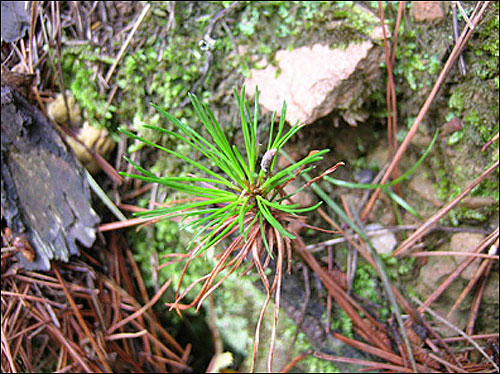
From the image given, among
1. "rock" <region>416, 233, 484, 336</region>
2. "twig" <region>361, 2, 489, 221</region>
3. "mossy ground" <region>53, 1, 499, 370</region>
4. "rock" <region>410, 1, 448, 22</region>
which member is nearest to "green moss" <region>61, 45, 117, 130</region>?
"mossy ground" <region>53, 1, 499, 370</region>

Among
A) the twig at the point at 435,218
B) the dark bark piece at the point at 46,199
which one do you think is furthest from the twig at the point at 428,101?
the dark bark piece at the point at 46,199

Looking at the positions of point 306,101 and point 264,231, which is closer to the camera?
point 264,231

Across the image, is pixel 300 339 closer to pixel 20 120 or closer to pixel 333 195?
pixel 333 195

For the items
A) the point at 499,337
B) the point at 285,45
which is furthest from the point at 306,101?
the point at 499,337

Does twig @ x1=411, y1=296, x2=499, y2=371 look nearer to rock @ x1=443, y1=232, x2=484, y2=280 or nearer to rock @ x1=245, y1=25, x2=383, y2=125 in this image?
rock @ x1=443, y1=232, x2=484, y2=280

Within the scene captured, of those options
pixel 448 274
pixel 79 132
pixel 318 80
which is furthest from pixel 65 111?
pixel 448 274
